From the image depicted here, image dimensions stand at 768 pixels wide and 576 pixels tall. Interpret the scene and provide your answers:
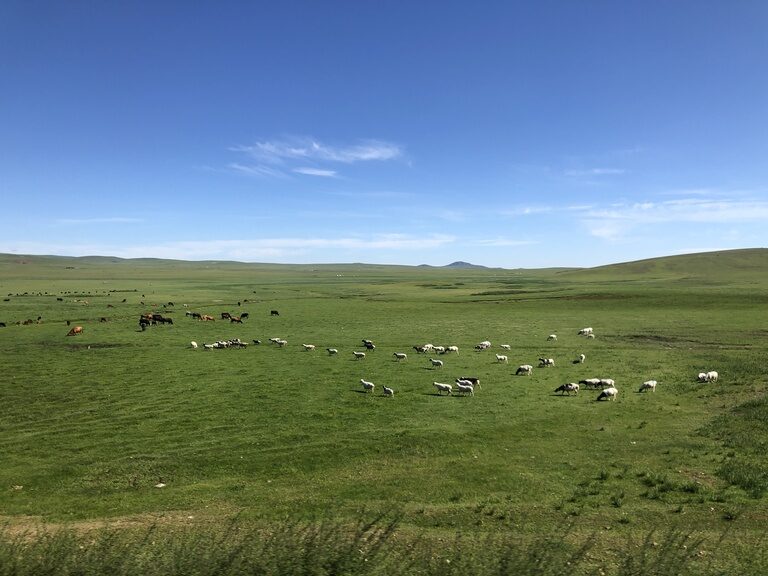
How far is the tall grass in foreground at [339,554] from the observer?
10.6m

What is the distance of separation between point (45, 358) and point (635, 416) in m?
40.6

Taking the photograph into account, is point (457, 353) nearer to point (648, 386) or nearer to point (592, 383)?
point (592, 383)

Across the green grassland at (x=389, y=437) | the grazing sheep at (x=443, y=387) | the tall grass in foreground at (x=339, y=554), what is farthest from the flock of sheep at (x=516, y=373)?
the tall grass in foreground at (x=339, y=554)

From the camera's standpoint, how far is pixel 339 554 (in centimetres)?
1122

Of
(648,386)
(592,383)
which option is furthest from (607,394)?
(648,386)

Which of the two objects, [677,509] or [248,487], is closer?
[677,509]

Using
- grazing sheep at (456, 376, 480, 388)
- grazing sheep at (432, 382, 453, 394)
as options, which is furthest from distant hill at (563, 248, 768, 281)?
grazing sheep at (432, 382, 453, 394)

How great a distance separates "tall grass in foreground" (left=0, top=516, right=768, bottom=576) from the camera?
34.9 ft

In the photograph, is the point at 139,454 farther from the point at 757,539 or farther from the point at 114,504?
the point at 757,539

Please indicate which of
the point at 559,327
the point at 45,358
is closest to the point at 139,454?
the point at 45,358

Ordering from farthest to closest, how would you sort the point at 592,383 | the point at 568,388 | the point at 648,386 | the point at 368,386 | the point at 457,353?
the point at 457,353 < the point at 592,383 < the point at 368,386 < the point at 648,386 < the point at 568,388

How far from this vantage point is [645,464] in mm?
17078

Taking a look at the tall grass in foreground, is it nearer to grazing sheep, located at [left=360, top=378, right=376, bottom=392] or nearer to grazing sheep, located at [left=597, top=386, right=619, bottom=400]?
grazing sheep, located at [left=597, top=386, right=619, bottom=400]

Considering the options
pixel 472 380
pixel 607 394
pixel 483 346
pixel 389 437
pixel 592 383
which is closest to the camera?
pixel 389 437
